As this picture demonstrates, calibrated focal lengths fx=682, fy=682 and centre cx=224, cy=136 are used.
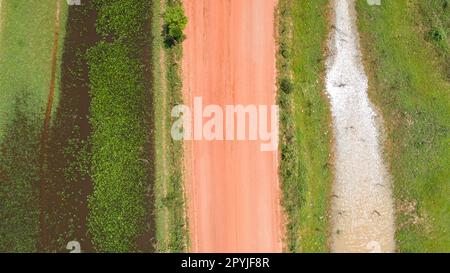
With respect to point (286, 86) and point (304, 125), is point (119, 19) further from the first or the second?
point (304, 125)

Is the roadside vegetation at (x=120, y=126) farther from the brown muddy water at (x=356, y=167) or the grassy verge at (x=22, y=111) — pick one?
the brown muddy water at (x=356, y=167)

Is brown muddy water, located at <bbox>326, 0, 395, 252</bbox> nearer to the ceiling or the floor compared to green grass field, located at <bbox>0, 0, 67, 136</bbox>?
nearer to the floor

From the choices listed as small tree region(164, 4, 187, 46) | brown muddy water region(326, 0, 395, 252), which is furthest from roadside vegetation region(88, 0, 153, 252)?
brown muddy water region(326, 0, 395, 252)

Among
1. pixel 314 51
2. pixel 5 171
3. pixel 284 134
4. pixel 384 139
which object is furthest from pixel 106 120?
pixel 384 139

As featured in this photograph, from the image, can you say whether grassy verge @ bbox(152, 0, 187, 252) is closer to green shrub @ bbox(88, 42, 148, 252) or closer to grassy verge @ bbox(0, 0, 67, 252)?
green shrub @ bbox(88, 42, 148, 252)

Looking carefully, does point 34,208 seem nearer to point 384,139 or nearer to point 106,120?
point 106,120

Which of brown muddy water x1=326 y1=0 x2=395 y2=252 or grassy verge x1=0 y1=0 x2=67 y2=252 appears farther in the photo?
brown muddy water x1=326 y1=0 x2=395 y2=252
